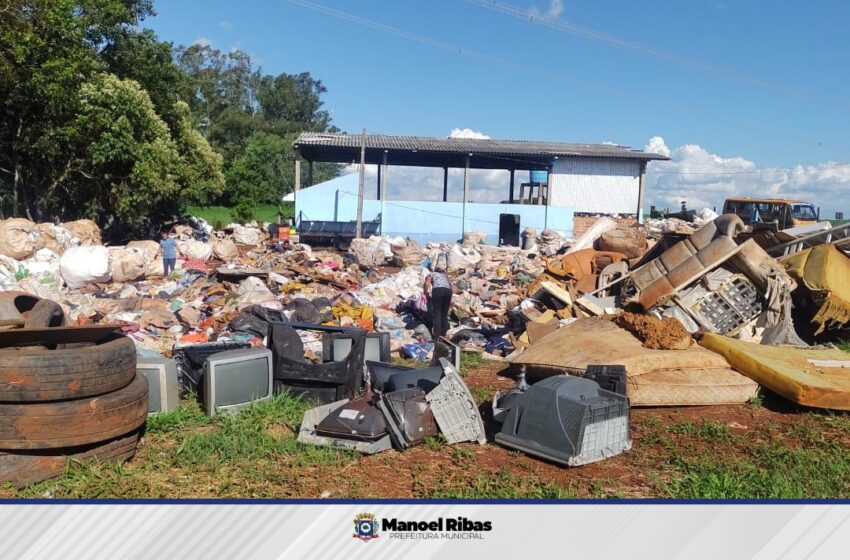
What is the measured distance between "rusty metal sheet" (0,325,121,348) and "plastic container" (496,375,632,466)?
2865 mm

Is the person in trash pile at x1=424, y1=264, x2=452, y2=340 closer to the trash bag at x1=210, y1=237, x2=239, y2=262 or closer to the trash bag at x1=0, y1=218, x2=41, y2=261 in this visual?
the trash bag at x1=0, y1=218, x2=41, y2=261

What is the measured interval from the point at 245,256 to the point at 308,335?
9.12 m

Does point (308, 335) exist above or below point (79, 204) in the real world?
below

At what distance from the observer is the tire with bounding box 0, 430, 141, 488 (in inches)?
154

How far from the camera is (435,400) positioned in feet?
15.9

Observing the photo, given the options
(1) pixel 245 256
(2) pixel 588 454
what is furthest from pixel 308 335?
(1) pixel 245 256

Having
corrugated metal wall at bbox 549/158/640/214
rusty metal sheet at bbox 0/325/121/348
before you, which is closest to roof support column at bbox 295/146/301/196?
corrugated metal wall at bbox 549/158/640/214

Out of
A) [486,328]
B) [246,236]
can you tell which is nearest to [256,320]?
[486,328]

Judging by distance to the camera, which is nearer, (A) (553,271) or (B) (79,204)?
(A) (553,271)

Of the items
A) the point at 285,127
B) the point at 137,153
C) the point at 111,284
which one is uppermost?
the point at 285,127

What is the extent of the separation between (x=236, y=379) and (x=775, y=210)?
19.2 meters

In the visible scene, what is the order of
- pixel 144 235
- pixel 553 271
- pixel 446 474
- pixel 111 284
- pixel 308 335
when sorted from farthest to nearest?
pixel 144 235, pixel 111 284, pixel 553 271, pixel 308 335, pixel 446 474

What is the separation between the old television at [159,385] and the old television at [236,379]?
28 cm

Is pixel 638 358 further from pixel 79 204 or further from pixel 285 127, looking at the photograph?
pixel 285 127
